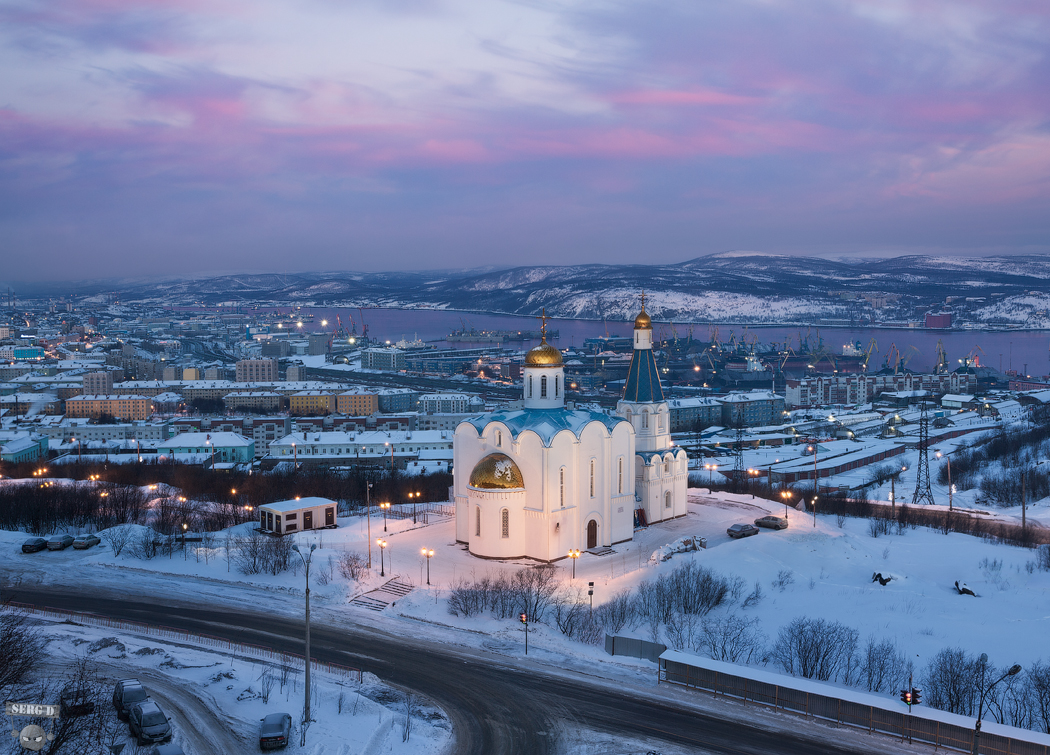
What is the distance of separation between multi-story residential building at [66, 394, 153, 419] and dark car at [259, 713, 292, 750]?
69706 millimetres

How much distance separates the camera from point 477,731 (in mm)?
14852

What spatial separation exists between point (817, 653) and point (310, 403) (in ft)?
222

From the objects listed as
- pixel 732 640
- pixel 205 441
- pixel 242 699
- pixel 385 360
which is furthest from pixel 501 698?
pixel 385 360

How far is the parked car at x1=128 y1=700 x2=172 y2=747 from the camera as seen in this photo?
44.9 ft

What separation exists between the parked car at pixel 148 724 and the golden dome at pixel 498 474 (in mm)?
12300

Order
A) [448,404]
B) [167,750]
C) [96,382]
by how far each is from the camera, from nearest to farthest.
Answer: [167,750], [448,404], [96,382]

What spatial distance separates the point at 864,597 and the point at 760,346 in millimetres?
109422

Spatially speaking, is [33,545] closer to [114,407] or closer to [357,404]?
[357,404]

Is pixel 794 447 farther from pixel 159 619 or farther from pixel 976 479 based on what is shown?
pixel 159 619

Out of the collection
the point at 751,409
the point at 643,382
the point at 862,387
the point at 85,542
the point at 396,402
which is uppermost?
the point at 643,382

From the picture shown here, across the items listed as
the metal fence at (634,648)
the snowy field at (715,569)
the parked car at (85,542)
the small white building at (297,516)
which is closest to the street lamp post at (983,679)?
the snowy field at (715,569)

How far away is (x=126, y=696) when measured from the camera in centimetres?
1467

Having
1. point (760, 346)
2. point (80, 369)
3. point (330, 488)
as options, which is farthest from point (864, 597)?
point (760, 346)

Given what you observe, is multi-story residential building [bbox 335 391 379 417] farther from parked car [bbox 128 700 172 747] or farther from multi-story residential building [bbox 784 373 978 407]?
parked car [bbox 128 700 172 747]
